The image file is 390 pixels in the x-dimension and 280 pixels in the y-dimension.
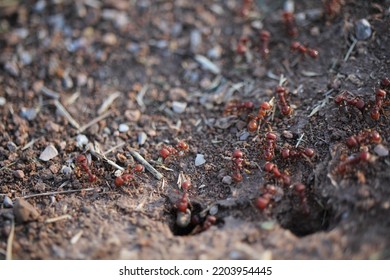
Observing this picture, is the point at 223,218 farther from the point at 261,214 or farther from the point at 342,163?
the point at 342,163

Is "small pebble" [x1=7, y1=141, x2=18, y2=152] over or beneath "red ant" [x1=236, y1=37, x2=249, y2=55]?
beneath

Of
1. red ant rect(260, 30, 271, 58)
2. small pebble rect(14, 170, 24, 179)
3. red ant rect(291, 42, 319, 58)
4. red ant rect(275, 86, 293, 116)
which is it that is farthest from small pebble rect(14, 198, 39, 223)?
red ant rect(291, 42, 319, 58)

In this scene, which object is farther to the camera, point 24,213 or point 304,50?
point 304,50

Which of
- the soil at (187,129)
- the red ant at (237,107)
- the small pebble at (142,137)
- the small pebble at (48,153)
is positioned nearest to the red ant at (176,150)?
the soil at (187,129)

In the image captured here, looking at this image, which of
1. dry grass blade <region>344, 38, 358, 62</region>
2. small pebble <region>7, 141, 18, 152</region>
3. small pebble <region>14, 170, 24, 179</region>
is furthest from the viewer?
dry grass blade <region>344, 38, 358, 62</region>

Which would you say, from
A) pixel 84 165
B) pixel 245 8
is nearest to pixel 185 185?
pixel 84 165

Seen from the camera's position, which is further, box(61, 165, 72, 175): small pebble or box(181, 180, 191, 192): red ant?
box(61, 165, 72, 175): small pebble

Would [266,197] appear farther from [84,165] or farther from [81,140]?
[81,140]

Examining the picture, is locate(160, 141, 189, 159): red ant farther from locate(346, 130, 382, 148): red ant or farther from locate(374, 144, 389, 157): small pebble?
locate(374, 144, 389, 157): small pebble
